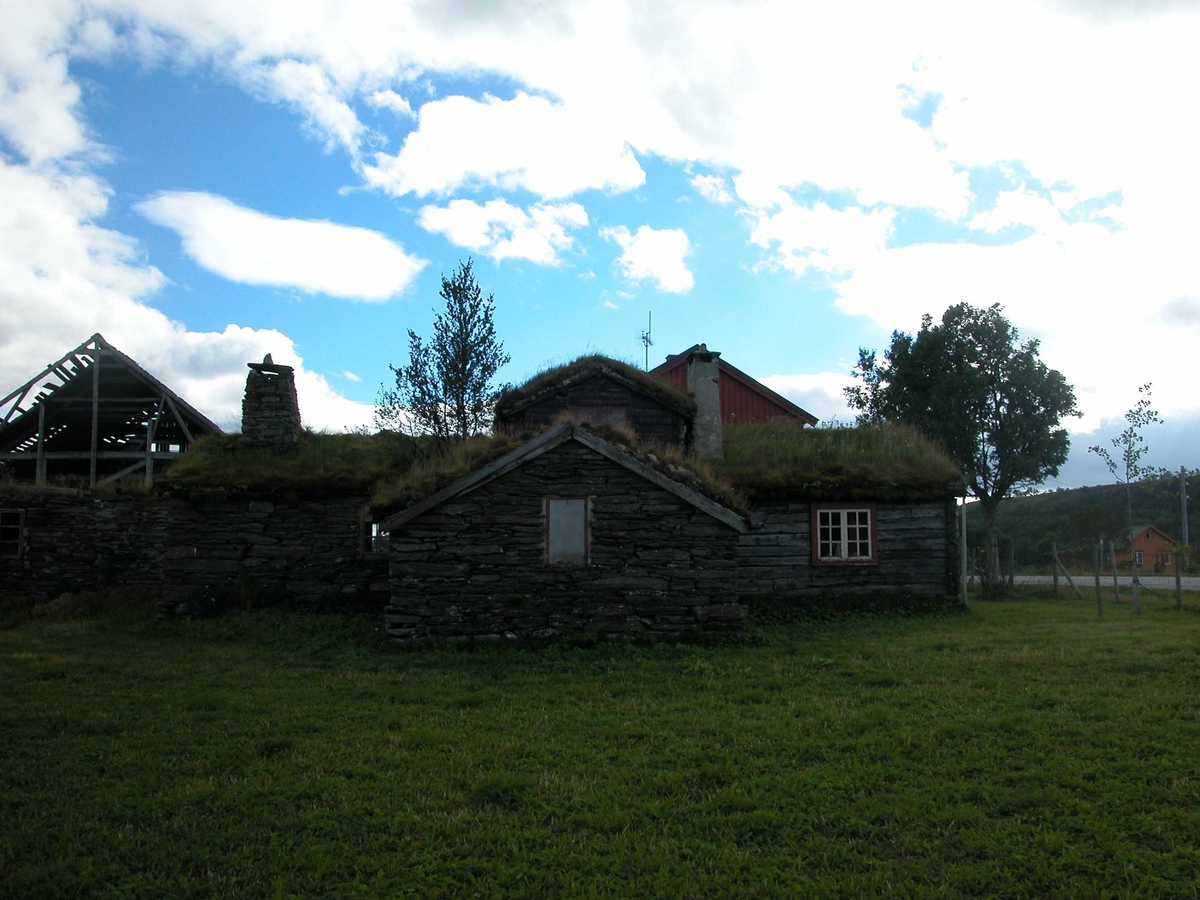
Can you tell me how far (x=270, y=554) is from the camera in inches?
A: 704

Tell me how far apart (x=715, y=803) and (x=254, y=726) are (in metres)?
4.95

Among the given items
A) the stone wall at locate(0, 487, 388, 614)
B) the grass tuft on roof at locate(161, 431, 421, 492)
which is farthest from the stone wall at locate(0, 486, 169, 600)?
the stone wall at locate(0, 487, 388, 614)

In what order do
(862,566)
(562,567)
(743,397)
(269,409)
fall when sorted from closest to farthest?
→ 1. (562,567)
2. (862,566)
3. (269,409)
4. (743,397)

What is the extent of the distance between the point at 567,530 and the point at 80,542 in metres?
14.4

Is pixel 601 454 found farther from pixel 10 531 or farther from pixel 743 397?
pixel 743 397

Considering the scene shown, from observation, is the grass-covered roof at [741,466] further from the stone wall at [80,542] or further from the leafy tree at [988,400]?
the leafy tree at [988,400]

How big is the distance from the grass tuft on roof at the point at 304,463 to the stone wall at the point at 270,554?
32 centimetres

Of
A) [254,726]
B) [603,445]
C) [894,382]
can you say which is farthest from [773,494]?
[894,382]

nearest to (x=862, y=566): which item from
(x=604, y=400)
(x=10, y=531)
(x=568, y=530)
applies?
(x=604, y=400)

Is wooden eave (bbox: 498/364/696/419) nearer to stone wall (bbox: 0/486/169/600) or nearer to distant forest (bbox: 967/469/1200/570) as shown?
stone wall (bbox: 0/486/169/600)

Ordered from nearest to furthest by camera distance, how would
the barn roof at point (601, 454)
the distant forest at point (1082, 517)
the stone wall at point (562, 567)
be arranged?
the stone wall at point (562, 567) → the barn roof at point (601, 454) → the distant forest at point (1082, 517)

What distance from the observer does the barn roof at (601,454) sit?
13727mm

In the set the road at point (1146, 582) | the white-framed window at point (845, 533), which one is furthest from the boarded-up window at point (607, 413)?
the road at point (1146, 582)

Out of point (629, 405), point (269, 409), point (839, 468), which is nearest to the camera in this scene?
point (839, 468)
